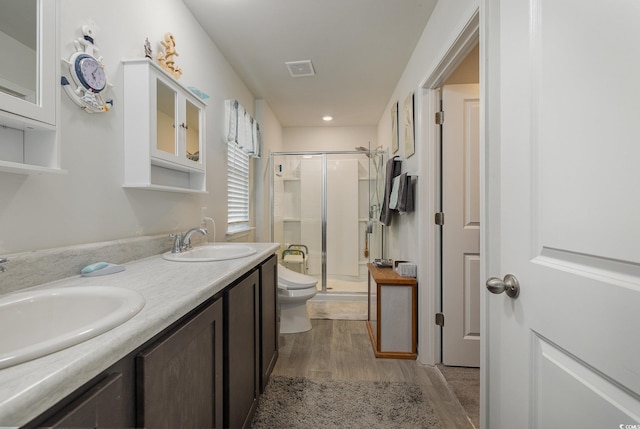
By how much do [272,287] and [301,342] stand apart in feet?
2.76

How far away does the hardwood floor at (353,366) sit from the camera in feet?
5.13

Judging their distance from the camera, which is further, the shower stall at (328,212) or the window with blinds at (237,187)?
the shower stall at (328,212)

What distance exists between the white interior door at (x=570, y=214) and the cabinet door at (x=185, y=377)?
3.08 ft

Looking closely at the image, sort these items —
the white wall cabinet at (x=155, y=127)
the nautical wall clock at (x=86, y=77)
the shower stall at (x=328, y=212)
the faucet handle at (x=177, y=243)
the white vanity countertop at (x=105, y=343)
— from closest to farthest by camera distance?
the white vanity countertop at (x=105, y=343) < the nautical wall clock at (x=86, y=77) < the white wall cabinet at (x=155, y=127) < the faucet handle at (x=177, y=243) < the shower stall at (x=328, y=212)

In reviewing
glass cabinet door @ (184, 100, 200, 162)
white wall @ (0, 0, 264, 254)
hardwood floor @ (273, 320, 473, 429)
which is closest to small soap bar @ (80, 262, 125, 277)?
white wall @ (0, 0, 264, 254)

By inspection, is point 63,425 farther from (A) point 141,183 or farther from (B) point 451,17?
(B) point 451,17

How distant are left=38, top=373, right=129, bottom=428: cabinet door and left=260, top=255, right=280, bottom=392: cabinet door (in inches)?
38.2

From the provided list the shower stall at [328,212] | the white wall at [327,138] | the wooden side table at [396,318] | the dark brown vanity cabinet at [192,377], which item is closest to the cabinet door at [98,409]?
the dark brown vanity cabinet at [192,377]

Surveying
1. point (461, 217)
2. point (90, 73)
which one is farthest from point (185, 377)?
point (461, 217)

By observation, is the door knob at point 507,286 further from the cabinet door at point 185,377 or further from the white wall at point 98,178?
the white wall at point 98,178

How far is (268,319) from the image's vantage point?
65.3 inches

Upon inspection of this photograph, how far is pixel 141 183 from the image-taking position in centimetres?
126

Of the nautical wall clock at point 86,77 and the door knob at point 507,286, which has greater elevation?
the nautical wall clock at point 86,77

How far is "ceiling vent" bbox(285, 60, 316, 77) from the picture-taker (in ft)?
8.00
